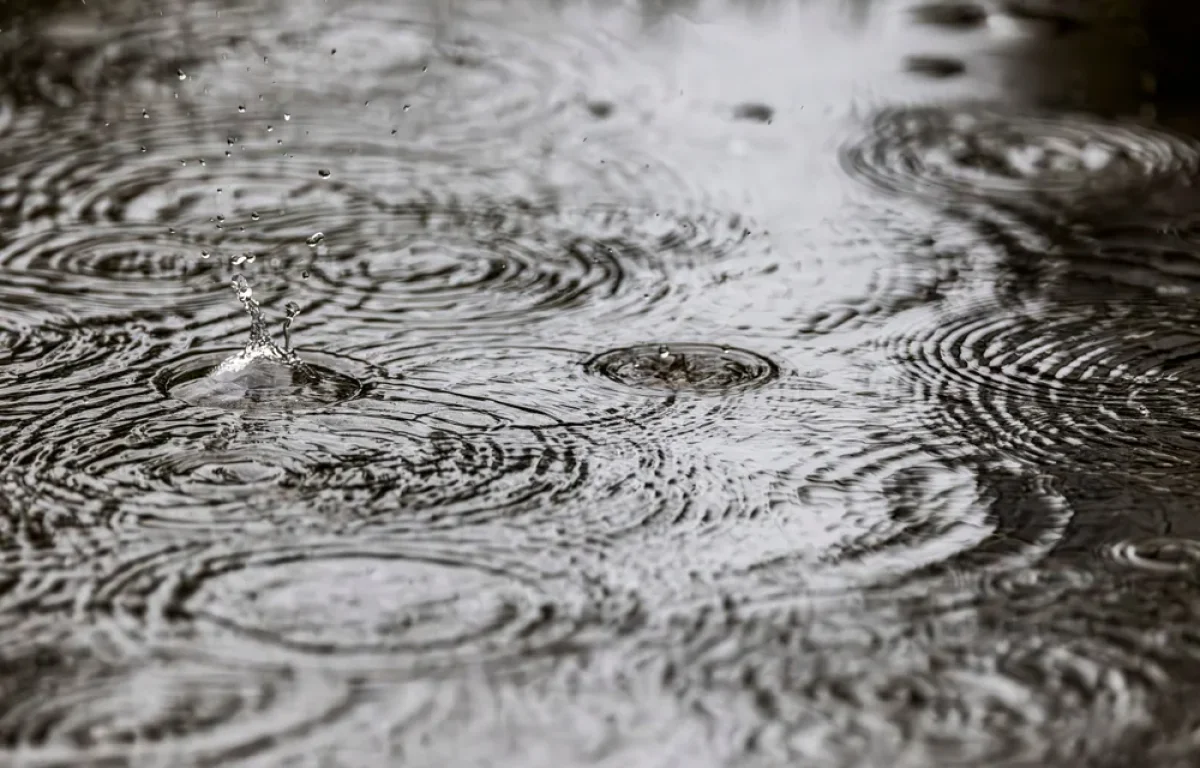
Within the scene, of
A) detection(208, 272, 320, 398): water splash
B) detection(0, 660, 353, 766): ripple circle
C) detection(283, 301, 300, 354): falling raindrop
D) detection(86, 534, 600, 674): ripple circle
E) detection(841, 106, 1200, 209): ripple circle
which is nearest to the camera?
detection(0, 660, 353, 766): ripple circle

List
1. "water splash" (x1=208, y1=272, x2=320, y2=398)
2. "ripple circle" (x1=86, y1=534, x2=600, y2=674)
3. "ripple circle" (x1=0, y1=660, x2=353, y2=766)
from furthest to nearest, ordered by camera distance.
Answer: "water splash" (x1=208, y1=272, x2=320, y2=398)
"ripple circle" (x1=86, y1=534, x2=600, y2=674)
"ripple circle" (x1=0, y1=660, x2=353, y2=766)

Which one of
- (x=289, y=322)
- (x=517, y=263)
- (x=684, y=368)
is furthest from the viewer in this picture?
(x=517, y=263)

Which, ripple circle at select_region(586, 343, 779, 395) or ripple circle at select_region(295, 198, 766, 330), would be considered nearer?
ripple circle at select_region(586, 343, 779, 395)

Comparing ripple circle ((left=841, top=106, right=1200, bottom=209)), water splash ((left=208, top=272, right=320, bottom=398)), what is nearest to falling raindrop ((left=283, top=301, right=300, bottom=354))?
water splash ((left=208, top=272, right=320, bottom=398))

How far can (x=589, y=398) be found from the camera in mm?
2242

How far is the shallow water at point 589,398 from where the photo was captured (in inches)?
59.3

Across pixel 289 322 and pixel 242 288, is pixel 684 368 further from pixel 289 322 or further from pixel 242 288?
pixel 242 288

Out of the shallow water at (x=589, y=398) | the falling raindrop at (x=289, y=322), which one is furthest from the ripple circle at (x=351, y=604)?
the falling raindrop at (x=289, y=322)

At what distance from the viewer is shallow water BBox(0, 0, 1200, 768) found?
1507mm

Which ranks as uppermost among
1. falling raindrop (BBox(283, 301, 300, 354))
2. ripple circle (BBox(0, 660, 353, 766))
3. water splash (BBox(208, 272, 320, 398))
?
falling raindrop (BBox(283, 301, 300, 354))

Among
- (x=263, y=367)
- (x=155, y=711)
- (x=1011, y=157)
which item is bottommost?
(x=155, y=711)

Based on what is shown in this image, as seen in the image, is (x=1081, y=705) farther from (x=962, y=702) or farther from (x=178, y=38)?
(x=178, y=38)

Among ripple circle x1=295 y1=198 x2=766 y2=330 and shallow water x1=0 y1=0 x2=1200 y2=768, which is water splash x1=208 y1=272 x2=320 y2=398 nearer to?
shallow water x1=0 y1=0 x2=1200 y2=768

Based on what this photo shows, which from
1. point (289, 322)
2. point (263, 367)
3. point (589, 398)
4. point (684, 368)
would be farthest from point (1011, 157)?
point (263, 367)
